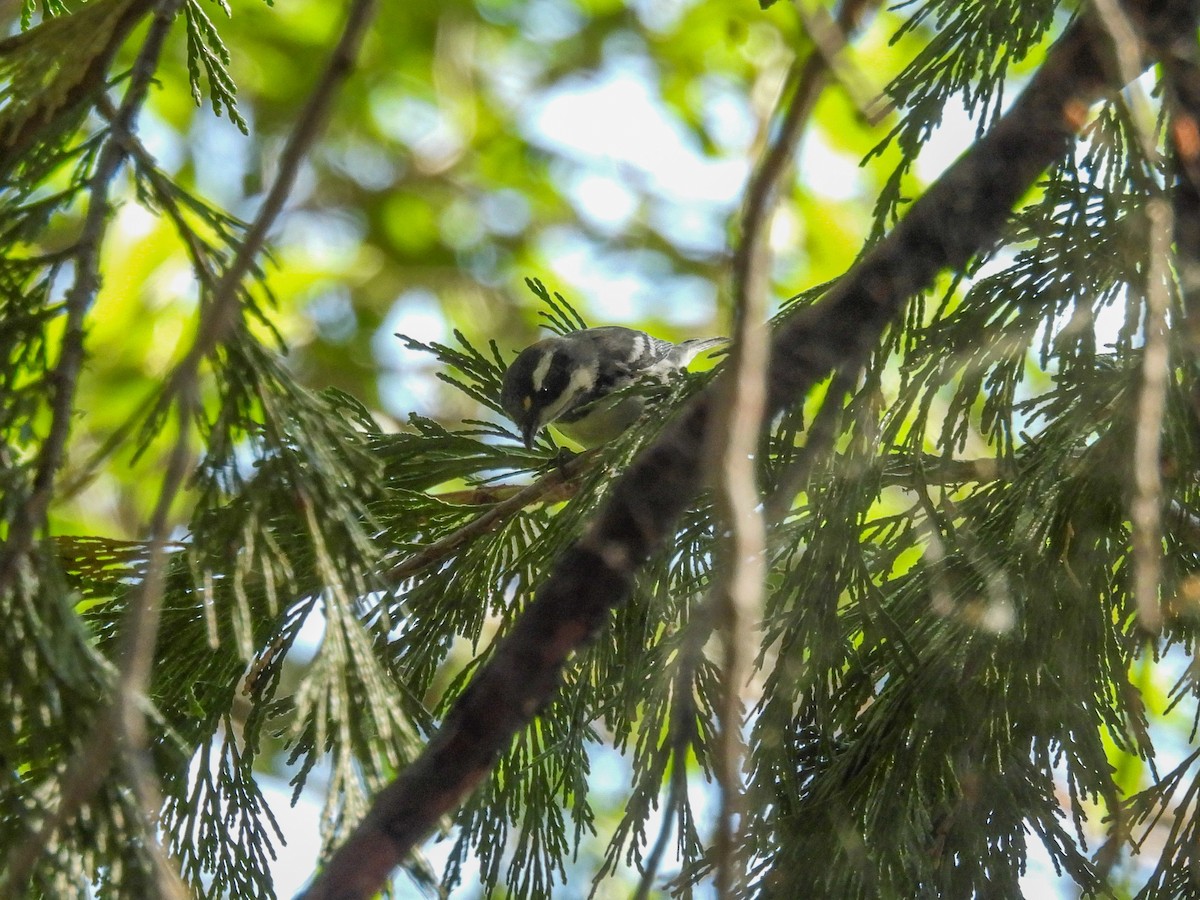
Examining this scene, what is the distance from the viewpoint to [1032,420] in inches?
76.3

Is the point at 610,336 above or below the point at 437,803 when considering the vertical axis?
above

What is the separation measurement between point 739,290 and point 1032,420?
3.78 ft

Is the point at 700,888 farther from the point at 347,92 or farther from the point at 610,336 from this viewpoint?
the point at 347,92

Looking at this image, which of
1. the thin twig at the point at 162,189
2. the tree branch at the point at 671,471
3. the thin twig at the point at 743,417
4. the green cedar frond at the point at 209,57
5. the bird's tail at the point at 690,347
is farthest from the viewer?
the bird's tail at the point at 690,347

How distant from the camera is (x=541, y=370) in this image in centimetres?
397

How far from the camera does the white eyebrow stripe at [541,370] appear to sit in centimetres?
390

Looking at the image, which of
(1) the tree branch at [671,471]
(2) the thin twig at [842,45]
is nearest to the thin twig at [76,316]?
(1) the tree branch at [671,471]

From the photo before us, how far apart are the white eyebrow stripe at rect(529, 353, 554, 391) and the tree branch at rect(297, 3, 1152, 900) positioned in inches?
101

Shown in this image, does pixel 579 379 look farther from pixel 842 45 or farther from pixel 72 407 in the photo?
pixel 842 45

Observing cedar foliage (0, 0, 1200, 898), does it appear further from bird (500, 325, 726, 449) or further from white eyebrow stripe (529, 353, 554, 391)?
white eyebrow stripe (529, 353, 554, 391)

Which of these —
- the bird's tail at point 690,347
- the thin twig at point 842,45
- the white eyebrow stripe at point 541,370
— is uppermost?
the bird's tail at point 690,347

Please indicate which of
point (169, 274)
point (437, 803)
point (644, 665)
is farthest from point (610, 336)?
point (437, 803)

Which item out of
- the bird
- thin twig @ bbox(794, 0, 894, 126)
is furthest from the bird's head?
thin twig @ bbox(794, 0, 894, 126)

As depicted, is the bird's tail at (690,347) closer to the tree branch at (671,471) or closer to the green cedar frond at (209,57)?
the green cedar frond at (209,57)
